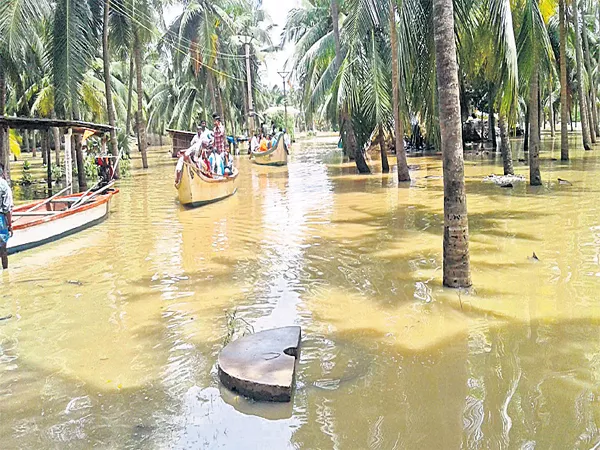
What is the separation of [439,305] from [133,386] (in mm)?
3629

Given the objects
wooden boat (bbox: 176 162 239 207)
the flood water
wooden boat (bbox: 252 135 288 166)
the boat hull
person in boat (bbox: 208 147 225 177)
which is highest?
wooden boat (bbox: 252 135 288 166)

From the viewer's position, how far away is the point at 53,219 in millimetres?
11945

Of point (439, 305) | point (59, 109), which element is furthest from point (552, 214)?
point (59, 109)

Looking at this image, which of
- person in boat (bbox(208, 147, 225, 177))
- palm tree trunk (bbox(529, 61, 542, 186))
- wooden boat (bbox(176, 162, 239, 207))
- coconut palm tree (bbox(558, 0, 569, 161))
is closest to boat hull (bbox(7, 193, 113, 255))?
wooden boat (bbox(176, 162, 239, 207))

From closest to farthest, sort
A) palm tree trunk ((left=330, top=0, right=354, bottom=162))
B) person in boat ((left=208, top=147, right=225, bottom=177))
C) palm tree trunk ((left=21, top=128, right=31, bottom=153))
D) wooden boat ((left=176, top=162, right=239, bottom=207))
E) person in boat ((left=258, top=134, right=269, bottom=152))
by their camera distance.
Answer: wooden boat ((left=176, top=162, right=239, bottom=207)) → person in boat ((left=208, top=147, right=225, bottom=177)) → palm tree trunk ((left=330, top=0, right=354, bottom=162)) → person in boat ((left=258, top=134, right=269, bottom=152)) → palm tree trunk ((left=21, top=128, right=31, bottom=153))

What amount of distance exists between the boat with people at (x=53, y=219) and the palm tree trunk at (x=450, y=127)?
7.92m

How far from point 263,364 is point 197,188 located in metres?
11.3

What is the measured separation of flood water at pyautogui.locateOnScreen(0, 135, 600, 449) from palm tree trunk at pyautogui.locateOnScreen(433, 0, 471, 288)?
86 cm

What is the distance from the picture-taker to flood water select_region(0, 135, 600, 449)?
14.7 ft

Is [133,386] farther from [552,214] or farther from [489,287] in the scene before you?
[552,214]

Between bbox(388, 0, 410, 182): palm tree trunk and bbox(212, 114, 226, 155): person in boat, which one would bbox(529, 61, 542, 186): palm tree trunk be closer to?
bbox(388, 0, 410, 182): palm tree trunk

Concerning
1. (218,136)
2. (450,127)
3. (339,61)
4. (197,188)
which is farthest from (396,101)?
(450,127)

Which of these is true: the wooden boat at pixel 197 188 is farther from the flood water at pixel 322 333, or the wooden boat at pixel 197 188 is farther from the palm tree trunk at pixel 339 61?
the palm tree trunk at pixel 339 61

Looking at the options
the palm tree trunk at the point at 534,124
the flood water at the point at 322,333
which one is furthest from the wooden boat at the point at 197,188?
the palm tree trunk at the point at 534,124
